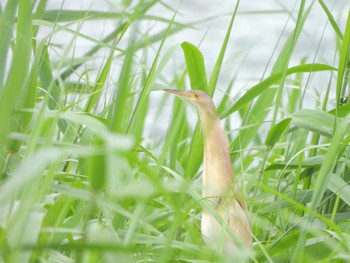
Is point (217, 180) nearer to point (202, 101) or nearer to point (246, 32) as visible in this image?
Answer: point (202, 101)

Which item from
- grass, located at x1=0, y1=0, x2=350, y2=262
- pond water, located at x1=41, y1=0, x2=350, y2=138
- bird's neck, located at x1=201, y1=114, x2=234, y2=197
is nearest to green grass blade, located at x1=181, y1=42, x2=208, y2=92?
grass, located at x1=0, y1=0, x2=350, y2=262

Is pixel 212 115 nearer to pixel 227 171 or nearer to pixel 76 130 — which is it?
pixel 227 171

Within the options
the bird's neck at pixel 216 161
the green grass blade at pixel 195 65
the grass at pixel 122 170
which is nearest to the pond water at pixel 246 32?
the grass at pixel 122 170

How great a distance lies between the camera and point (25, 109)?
148 centimetres

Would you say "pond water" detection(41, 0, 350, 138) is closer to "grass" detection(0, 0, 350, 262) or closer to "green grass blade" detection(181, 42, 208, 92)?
"grass" detection(0, 0, 350, 262)

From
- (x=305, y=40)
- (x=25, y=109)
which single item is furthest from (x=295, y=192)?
(x=305, y=40)

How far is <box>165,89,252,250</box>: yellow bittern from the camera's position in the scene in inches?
73.4

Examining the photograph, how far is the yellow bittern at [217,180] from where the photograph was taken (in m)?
1.87

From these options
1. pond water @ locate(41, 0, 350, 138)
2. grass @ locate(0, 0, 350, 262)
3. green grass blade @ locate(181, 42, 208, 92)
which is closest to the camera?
grass @ locate(0, 0, 350, 262)

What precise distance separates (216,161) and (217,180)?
5 centimetres

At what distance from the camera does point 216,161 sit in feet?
6.41

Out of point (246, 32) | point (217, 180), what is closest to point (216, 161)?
point (217, 180)

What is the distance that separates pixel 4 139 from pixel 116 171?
10.8 inches

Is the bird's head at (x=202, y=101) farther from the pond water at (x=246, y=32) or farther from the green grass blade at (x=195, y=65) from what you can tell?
the pond water at (x=246, y=32)
